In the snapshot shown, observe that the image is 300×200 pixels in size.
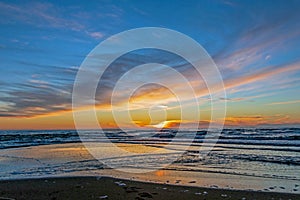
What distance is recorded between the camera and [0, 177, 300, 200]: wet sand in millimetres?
7988

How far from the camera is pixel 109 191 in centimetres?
862

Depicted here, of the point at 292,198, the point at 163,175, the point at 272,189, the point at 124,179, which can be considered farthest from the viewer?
the point at 163,175

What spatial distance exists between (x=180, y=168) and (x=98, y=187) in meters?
5.24

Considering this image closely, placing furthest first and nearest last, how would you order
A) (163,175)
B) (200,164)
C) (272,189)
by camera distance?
(200,164)
(163,175)
(272,189)

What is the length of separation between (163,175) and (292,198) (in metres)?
5.17

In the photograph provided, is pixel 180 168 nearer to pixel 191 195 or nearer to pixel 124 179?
pixel 124 179

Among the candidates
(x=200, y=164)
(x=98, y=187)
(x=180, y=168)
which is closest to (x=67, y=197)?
(x=98, y=187)

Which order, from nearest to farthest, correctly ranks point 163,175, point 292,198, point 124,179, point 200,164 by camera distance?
1. point 292,198
2. point 124,179
3. point 163,175
4. point 200,164

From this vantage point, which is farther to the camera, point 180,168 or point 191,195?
point 180,168

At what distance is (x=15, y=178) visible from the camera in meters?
11.0

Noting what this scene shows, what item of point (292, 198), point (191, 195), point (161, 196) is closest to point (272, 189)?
point (292, 198)

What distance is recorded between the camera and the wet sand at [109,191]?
26.2ft

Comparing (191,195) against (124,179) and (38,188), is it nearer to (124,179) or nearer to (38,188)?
(124,179)

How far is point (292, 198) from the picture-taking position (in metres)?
7.73
